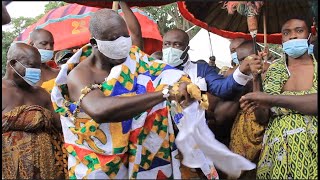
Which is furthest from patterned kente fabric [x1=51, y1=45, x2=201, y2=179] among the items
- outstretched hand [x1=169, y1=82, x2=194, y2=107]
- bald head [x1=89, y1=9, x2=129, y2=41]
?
outstretched hand [x1=169, y1=82, x2=194, y2=107]

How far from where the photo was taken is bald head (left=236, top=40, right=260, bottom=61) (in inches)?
161

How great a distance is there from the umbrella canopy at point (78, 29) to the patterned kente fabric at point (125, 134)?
3829 millimetres

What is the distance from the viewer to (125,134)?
311cm

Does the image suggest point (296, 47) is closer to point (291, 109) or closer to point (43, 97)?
point (291, 109)

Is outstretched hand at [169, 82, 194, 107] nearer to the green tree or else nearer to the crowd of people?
the crowd of people

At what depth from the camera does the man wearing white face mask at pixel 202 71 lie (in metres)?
3.63

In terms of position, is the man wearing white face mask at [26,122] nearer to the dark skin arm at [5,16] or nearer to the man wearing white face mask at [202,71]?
the dark skin arm at [5,16]

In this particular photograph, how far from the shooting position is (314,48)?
11.6ft

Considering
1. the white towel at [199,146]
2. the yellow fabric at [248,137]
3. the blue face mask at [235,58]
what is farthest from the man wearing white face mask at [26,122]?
the blue face mask at [235,58]

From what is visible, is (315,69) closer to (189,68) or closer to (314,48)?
(314,48)

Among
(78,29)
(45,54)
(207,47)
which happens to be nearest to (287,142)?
(45,54)

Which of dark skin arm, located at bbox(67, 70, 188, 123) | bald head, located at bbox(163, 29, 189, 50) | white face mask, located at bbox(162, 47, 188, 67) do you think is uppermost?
bald head, located at bbox(163, 29, 189, 50)

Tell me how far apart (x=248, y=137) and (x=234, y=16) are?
1.21 m

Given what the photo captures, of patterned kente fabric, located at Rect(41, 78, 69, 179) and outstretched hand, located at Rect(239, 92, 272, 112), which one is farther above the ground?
outstretched hand, located at Rect(239, 92, 272, 112)
